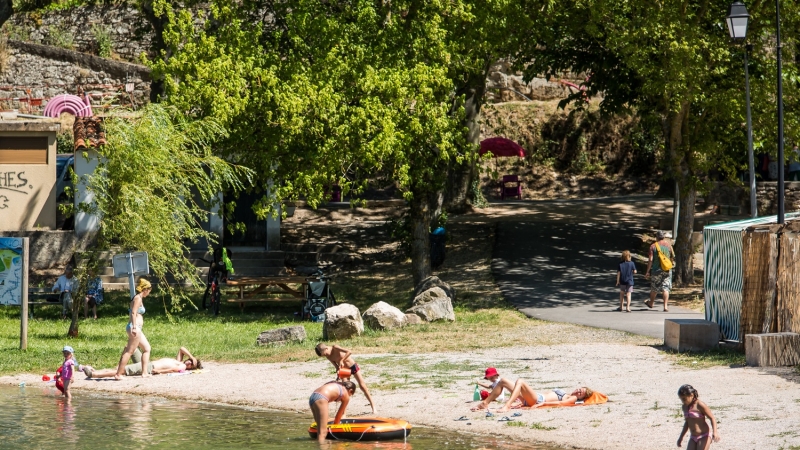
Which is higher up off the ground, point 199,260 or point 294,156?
point 294,156

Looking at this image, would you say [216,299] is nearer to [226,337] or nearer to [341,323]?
[226,337]

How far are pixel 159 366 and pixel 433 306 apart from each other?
6386 millimetres

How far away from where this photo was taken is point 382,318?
21.7 metres

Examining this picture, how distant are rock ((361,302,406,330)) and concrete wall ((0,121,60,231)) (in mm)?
12225

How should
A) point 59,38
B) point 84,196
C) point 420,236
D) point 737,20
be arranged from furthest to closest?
point 59,38 < point 84,196 < point 420,236 < point 737,20

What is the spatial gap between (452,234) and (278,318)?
9.41 meters

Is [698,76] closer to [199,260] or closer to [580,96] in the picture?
[580,96]

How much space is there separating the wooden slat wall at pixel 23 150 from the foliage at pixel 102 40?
16138 millimetres

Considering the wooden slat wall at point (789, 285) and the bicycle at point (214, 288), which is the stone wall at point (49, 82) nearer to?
the bicycle at point (214, 288)

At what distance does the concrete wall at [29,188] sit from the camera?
1160 inches

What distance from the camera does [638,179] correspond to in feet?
144

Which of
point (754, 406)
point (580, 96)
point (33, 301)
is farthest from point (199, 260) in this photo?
point (754, 406)

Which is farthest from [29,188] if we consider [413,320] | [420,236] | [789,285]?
[789,285]

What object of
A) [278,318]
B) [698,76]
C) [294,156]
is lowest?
[278,318]
